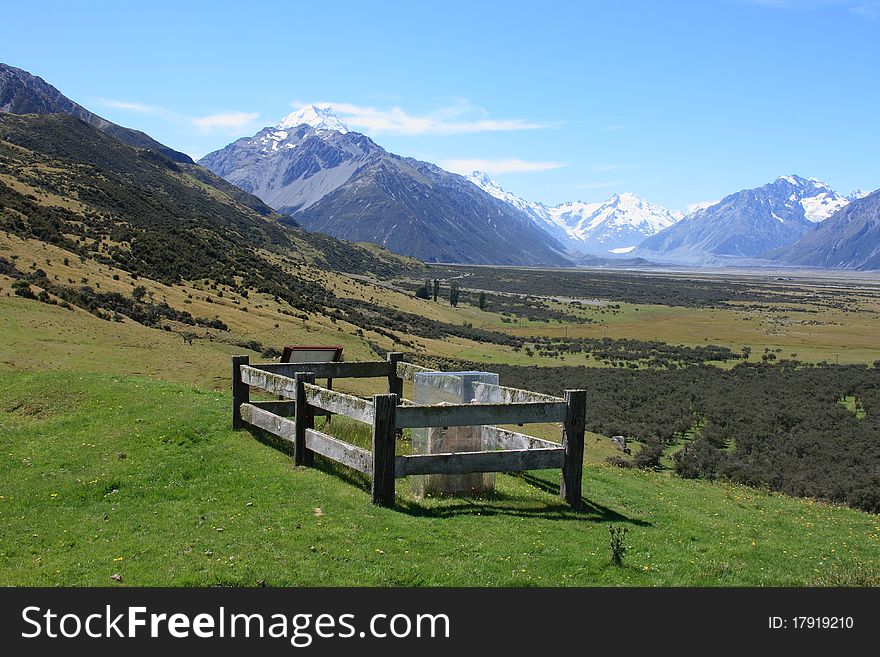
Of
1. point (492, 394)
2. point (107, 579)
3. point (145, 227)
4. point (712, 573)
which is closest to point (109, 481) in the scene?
point (107, 579)

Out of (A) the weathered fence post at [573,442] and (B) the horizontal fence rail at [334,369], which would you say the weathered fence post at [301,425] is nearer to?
(B) the horizontal fence rail at [334,369]

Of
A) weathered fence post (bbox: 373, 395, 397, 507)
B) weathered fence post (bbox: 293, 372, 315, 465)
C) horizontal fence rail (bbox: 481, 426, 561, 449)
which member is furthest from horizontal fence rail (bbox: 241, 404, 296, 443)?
horizontal fence rail (bbox: 481, 426, 561, 449)

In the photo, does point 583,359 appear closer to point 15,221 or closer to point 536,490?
point 15,221

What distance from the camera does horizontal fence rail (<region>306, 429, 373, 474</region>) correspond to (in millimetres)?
10273

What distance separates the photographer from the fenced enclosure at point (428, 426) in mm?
9992

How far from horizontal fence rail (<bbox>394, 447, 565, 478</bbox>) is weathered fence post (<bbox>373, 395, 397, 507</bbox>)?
0.16 metres

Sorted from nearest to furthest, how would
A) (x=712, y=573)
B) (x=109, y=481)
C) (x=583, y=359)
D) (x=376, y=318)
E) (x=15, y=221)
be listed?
(x=712, y=573) → (x=109, y=481) → (x=15, y=221) → (x=583, y=359) → (x=376, y=318)

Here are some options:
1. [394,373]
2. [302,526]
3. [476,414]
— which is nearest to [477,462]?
[476,414]

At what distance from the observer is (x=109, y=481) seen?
35.2ft

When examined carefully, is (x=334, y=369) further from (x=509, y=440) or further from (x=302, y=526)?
(x=302, y=526)

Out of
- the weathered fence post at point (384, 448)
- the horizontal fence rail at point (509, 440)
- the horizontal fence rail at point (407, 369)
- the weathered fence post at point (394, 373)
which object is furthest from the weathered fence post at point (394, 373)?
the weathered fence post at point (384, 448)

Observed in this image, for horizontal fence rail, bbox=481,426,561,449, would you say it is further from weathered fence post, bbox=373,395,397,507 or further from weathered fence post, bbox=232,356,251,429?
weathered fence post, bbox=232,356,251,429

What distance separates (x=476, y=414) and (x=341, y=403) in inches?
78.7
